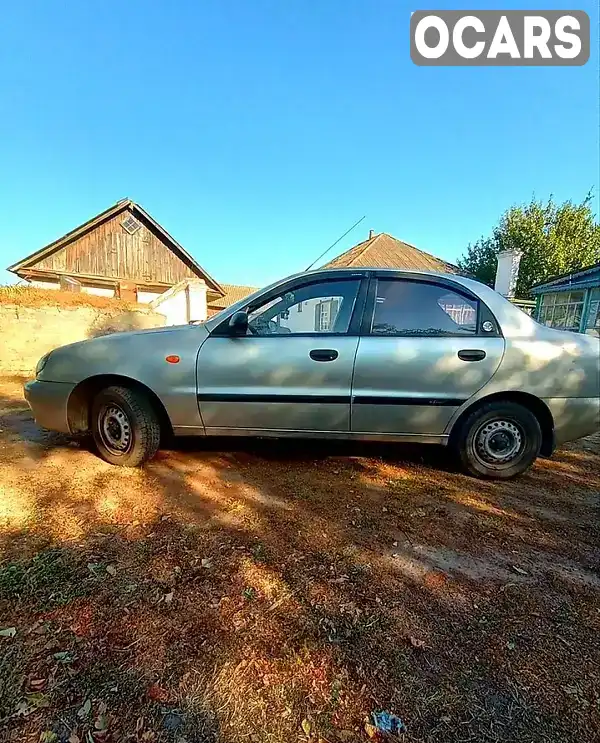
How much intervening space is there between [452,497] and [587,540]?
32.3 inches

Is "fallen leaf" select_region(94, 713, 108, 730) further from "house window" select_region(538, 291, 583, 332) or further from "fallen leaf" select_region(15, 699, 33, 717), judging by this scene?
"house window" select_region(538, 291, 583, 332)

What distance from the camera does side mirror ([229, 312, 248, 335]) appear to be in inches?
122

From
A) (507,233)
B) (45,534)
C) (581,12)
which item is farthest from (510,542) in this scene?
(507,233)

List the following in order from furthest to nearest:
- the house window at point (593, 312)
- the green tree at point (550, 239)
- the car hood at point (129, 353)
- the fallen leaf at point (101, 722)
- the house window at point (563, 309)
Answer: the green tree at point (550, 239) → the house window at point (563, 309) → the house window at point (593, 312) → the car hood at point (129, 353) → the fallen leaf at point (101, 722)

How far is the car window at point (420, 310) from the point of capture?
3.10 metres

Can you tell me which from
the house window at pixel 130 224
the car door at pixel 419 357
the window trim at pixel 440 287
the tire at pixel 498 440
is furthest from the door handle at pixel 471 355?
the house window at pixel 130 224

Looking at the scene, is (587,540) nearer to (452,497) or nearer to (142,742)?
(452,497)

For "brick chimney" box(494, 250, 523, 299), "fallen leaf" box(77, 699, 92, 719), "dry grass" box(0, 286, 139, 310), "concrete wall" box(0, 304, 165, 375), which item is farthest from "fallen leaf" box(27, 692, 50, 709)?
"brick chimney" box(494, 250, 523, 299)

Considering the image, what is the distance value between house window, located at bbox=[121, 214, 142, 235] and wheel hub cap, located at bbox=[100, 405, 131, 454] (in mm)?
21313

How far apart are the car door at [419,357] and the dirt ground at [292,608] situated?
0.56 metres

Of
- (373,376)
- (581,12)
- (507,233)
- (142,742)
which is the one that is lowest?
(142,742)

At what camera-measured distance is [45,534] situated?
2.31 metres

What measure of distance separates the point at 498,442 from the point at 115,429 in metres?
3.16

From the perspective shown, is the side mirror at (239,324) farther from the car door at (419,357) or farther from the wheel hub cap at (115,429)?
the wheel hub cap at (115,429)
